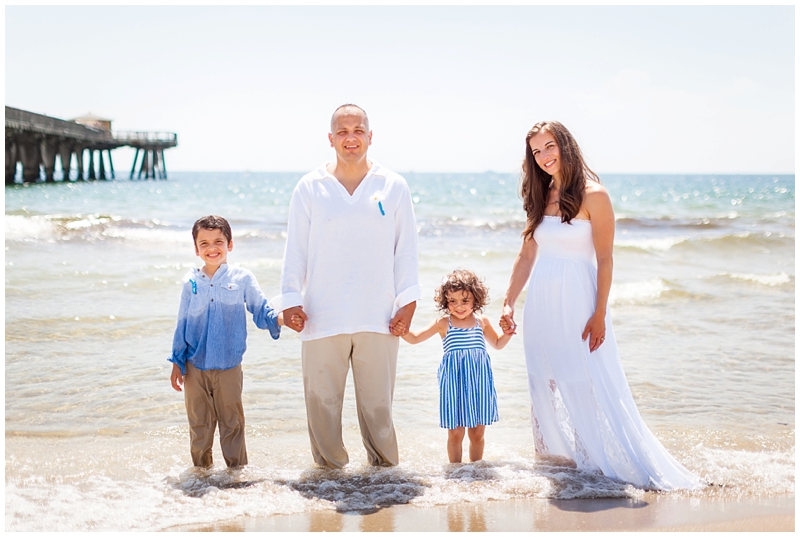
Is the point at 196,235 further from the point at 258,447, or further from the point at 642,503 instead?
the point at 642,503

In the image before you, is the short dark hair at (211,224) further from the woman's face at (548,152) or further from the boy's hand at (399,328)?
the woman's face at (548,152)

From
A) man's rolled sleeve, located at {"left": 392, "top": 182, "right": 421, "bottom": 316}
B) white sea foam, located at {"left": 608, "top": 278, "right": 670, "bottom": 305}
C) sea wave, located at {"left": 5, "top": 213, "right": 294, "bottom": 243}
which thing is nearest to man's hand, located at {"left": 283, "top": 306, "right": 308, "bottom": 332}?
man's rolled sleeve, located at {"left": 392, "top": 182, "right": 421, "bottom": 316}

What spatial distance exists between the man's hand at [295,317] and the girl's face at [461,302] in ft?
2.98

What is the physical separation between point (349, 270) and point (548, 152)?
1287 mm

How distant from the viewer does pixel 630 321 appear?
955cm

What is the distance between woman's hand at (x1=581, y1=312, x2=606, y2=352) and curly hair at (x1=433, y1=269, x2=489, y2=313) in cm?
66

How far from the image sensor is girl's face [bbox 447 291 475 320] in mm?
4504

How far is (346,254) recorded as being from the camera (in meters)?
4.19

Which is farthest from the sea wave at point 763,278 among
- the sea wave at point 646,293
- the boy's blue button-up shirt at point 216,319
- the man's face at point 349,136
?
the boy's blue button-up shirt at point 216,319

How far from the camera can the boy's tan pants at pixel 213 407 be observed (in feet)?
14.1

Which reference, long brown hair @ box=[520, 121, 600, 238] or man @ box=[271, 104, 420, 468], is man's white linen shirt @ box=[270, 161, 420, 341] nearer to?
man @ box=[271, 104, 420, 468]

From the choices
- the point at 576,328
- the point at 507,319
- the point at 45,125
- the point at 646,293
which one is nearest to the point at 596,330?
the point at 576,328

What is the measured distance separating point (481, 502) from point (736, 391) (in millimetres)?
3667

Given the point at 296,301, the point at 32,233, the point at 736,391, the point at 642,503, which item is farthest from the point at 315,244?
the point at 32,233
